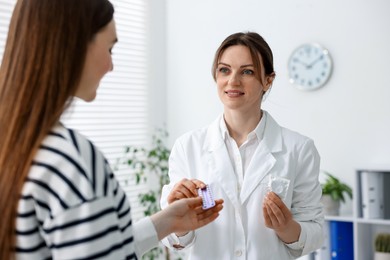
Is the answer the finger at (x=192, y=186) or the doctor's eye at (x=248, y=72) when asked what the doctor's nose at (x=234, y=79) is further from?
the finger at (x=192, y=186)

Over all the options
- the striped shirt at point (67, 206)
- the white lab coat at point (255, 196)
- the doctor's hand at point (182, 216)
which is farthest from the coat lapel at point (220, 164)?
the striped shirt at point (67, 206)

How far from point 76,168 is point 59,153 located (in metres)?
0.05

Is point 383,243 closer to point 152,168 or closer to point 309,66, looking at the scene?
point 309,66

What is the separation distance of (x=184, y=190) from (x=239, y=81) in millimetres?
486

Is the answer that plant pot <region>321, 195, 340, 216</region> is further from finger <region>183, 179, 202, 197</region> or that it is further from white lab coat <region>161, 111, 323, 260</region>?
finger <region>183, 179, 202, 197</region>

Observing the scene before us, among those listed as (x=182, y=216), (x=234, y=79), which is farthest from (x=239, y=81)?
(x=182, y=216)

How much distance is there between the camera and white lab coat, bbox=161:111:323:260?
86.4 inches

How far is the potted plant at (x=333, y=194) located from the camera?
389 centimetres

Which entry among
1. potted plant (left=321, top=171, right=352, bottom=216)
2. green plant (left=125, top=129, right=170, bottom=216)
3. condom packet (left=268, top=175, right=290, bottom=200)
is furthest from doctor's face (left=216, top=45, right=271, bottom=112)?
green plant (left=125, top=129, right=170, bottom=216)

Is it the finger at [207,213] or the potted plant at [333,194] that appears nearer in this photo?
the finger at [207,213]

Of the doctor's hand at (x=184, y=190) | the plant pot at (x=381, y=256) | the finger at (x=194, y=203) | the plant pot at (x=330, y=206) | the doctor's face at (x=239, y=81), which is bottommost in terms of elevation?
the plant pot at (x=381, y=256)

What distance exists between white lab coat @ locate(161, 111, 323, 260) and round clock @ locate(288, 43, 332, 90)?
1867mm

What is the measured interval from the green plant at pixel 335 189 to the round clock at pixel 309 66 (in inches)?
25.7

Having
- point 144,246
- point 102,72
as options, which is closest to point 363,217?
point 144,246
